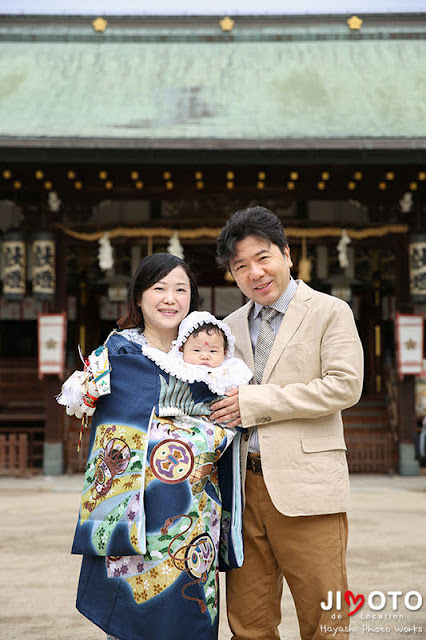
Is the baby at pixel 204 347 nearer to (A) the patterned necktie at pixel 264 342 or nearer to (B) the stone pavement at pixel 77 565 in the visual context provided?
(A) the patterned necktie at pixel 264 342

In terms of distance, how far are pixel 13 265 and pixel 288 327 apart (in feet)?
27.7

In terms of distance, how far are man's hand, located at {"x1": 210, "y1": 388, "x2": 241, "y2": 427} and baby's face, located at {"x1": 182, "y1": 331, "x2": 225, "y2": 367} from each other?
15 cm

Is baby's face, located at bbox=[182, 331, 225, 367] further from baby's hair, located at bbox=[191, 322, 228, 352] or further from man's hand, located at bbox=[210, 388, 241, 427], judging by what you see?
man's hand, located at bbox=[210, 388, 241, 427]

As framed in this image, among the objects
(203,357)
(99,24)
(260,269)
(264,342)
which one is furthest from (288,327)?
(99,24)

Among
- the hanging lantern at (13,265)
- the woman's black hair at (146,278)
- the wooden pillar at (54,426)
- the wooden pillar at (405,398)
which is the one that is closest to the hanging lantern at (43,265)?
the hanging lantern at (13,265)

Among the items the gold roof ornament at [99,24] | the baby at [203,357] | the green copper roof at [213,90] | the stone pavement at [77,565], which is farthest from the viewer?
the gold roof ornament at [99,24]

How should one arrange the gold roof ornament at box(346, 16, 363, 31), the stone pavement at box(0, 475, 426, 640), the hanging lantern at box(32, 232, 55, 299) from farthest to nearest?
the gold roof ornament at box(346, 16, 363, 31) → the hanging lantern at box(32, 232, 55, 299) → the stone pavement at box(0, 475, 426, 640)

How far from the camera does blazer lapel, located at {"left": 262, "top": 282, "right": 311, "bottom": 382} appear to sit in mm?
2789

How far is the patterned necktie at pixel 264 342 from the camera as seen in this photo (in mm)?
2873

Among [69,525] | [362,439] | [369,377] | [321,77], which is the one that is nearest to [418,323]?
[362,439]

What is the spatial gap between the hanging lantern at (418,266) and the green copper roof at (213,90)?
1.53 metres

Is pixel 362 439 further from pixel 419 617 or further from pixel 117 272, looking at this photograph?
pixel 419 617

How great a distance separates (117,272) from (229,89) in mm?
3642

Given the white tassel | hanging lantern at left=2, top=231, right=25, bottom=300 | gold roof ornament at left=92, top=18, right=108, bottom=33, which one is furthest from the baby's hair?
gold roof ornament at left=92, top=18, right=108, bottom=33
